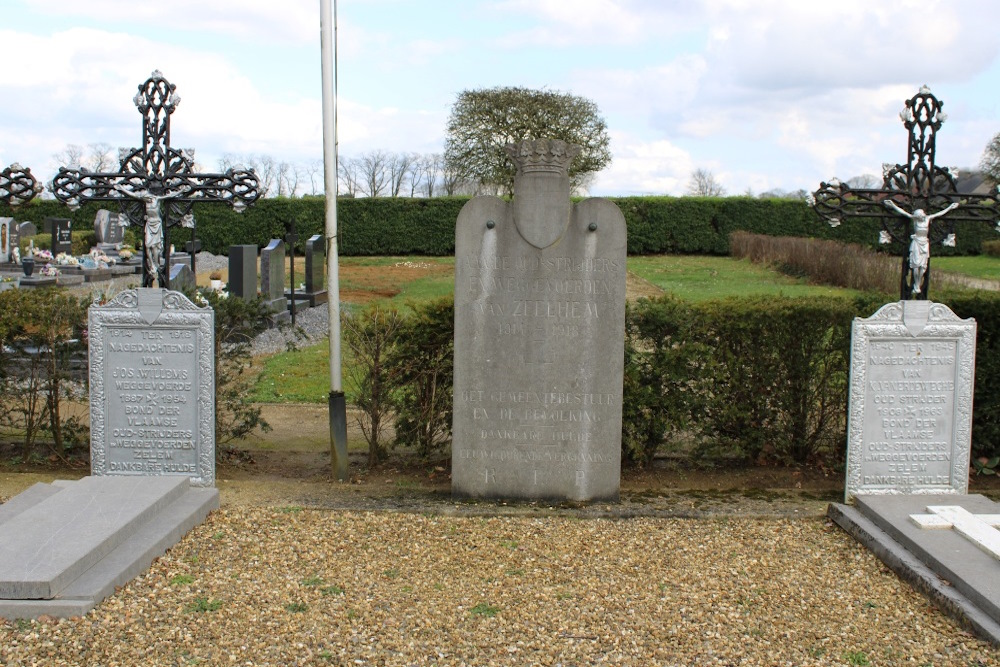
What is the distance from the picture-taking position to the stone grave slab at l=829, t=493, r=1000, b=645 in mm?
4473

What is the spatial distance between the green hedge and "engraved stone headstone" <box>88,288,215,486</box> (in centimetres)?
2837

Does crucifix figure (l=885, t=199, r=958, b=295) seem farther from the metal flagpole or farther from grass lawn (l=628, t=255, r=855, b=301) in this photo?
grass lawn (l=628, t=255, r=855, b=301)

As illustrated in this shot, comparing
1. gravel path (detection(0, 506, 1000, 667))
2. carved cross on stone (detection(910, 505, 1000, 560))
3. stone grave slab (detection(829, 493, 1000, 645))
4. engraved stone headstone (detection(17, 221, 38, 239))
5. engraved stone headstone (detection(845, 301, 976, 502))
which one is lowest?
gravel path (detection(0, 506, 1000, 667))

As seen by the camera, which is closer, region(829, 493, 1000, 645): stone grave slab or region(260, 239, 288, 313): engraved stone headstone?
region(829, 493, 1000, 645): stone grave slab

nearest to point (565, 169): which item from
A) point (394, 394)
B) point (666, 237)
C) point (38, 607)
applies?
point (394, 394)

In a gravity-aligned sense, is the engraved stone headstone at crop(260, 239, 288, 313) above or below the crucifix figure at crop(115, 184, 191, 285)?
below

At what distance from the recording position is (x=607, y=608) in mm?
4523

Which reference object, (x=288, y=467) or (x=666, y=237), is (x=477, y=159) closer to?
(x=666, y=237)

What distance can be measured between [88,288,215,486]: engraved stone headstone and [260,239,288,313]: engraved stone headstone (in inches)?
431

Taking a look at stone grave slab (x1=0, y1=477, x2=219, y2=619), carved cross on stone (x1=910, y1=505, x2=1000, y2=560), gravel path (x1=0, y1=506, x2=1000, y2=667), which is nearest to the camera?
gravel path (x1=0, y1=506, x2=1000, y2=667)

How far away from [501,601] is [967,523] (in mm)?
2859

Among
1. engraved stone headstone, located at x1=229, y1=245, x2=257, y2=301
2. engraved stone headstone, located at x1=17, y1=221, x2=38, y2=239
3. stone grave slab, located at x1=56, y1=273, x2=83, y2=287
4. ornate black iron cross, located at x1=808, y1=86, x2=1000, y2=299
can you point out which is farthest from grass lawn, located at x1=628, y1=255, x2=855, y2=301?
engraved stone headstone, located at x1=17, y1=221, x2=38, y2=239

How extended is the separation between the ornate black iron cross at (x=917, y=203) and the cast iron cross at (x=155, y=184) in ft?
14.5

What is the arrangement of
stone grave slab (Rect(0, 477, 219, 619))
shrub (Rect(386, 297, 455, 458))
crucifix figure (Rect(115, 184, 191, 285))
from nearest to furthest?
stone grave slab (Rect(0, 477, 219, 619)) < crucifix figure (Rect(115, 184, 191, 285)) < shrub (Rect(386, 297, 455, 458))
